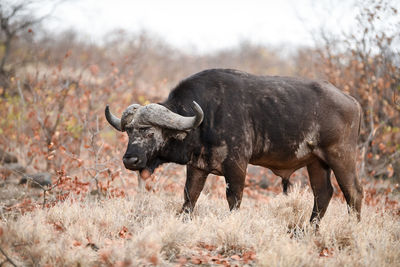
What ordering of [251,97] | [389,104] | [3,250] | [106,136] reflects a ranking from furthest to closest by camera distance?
[106,136] → [389,104] → [251,97] → [3,250]

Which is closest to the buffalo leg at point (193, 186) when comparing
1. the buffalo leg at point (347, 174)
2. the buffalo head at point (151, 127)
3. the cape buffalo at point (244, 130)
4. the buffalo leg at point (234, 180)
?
the cape buffalo at point (244, 130)

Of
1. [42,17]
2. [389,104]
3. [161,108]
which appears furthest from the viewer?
[42,17]

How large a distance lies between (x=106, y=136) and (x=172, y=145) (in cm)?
569

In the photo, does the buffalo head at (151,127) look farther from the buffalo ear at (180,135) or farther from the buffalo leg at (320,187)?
the buffalo leg at (320,187)

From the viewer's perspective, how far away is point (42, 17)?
11664 millimetres

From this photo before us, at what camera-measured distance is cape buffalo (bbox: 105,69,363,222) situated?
5.22 metres

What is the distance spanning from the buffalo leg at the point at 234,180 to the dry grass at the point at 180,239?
0.30 m

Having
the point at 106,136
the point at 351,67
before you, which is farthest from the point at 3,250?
the point at 351,67

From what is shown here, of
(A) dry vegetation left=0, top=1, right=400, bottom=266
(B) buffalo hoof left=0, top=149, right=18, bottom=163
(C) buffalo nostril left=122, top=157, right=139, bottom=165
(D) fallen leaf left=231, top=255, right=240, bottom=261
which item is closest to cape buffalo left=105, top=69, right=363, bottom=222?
(C) buffalo nostril left=122, top=157, right=139, bottom=165

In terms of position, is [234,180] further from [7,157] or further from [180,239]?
[7,157]

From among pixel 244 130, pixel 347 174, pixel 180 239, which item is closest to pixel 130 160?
pixel 180 239

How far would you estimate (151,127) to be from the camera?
5.20 meters

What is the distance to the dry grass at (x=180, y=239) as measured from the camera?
3.78m

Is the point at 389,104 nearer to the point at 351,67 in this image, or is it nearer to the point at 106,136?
the point at 351,67
